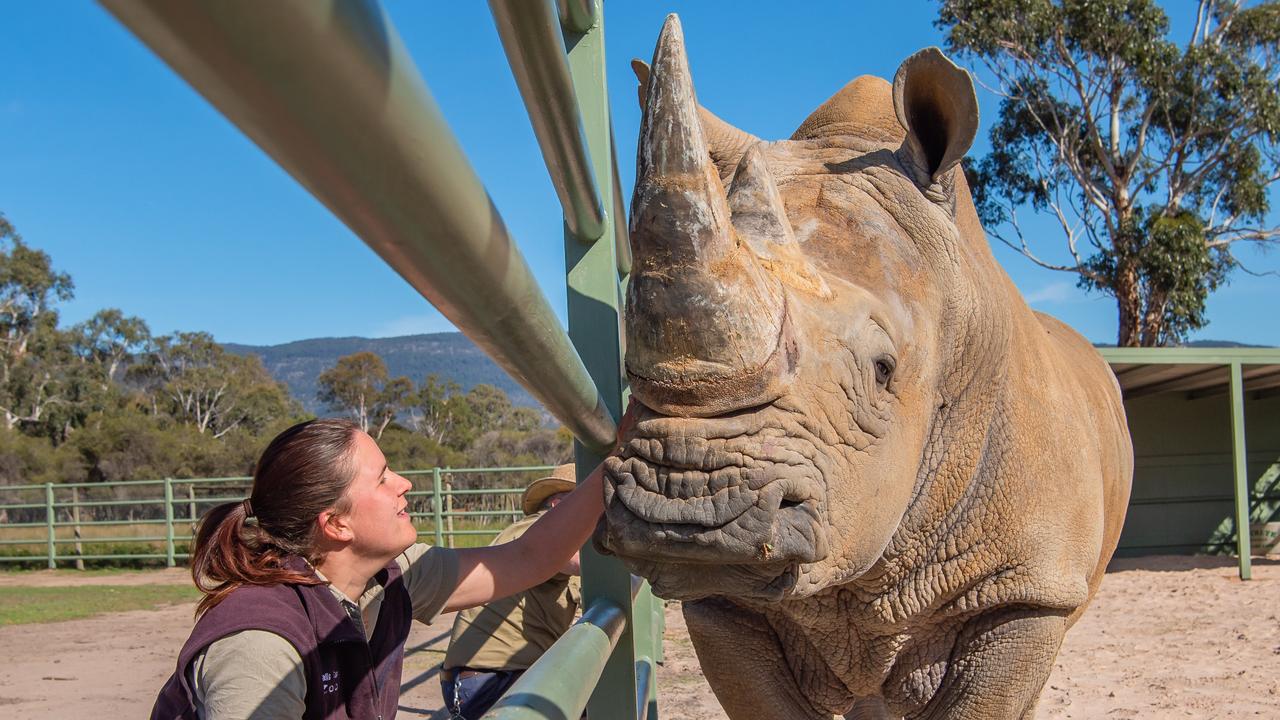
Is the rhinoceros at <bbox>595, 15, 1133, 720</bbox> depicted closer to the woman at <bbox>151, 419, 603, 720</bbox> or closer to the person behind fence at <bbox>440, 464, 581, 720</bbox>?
the woman at <bbox>151, 419, 603, 720</bbox>

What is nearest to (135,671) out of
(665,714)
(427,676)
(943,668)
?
(427,676)

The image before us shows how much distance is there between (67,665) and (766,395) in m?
8.68

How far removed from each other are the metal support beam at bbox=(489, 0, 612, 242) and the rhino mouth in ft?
1.37

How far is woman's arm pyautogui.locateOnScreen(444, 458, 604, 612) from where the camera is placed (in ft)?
7.39

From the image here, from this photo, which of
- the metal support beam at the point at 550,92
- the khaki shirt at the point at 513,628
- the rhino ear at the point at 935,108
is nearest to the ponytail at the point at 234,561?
the metal support beam at the point at 550,92

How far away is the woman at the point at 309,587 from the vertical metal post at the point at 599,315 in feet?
0.62

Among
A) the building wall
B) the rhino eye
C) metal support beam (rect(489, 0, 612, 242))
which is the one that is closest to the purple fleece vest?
metal support beam (rect(489, 0, 612, 242))

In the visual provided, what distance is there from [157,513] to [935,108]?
2493cm

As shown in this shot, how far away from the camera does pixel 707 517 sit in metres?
1.63

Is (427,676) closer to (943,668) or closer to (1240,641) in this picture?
(943,668)

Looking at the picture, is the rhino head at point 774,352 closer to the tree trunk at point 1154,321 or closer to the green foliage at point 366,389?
the tree trunk at point 1154,321

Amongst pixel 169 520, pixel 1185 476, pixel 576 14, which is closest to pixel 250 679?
pixel 576 14

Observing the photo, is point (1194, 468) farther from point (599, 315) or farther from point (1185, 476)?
point (599, 315)

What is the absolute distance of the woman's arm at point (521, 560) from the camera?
225 centimetres
